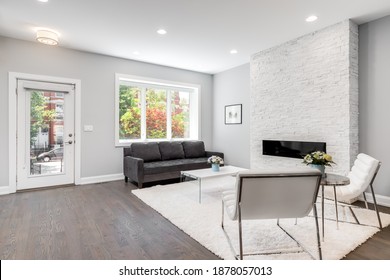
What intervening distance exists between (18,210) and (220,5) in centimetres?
401

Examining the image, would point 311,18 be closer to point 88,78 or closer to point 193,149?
point 193,149

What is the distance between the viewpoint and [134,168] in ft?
14.4

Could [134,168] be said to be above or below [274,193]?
below

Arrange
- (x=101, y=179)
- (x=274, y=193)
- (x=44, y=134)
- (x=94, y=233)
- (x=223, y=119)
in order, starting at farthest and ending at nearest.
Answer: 1. (x=223, y=119)
2. (x=101, y=179)
3. (x=44, y=134)
4. (x=94, y=233)
5. (x=274, y=193)

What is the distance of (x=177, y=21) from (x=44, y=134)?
333 centimetres

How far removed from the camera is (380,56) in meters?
3.34

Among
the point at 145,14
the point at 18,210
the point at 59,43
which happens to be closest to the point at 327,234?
the point at 145,14

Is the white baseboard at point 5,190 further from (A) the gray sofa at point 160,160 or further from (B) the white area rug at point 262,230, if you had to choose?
(B) the white area rug at point 262,230

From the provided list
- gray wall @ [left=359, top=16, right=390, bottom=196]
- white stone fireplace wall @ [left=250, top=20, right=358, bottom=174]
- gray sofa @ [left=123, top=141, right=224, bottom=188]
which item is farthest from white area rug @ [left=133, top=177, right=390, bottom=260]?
white stone fireplace wall @ [left=250, top=20, right=358, bottom=174]

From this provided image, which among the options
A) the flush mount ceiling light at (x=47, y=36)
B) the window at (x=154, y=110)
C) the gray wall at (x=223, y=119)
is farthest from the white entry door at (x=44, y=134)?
the gray wall at (x=223, y=119)

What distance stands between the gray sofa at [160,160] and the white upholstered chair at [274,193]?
8.87 feet

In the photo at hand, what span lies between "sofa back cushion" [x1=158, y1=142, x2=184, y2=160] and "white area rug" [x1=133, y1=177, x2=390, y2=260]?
180 centimetres

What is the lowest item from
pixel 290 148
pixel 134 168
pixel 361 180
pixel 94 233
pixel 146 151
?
pixel 94 233

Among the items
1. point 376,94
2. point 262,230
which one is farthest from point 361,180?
point 376,94
